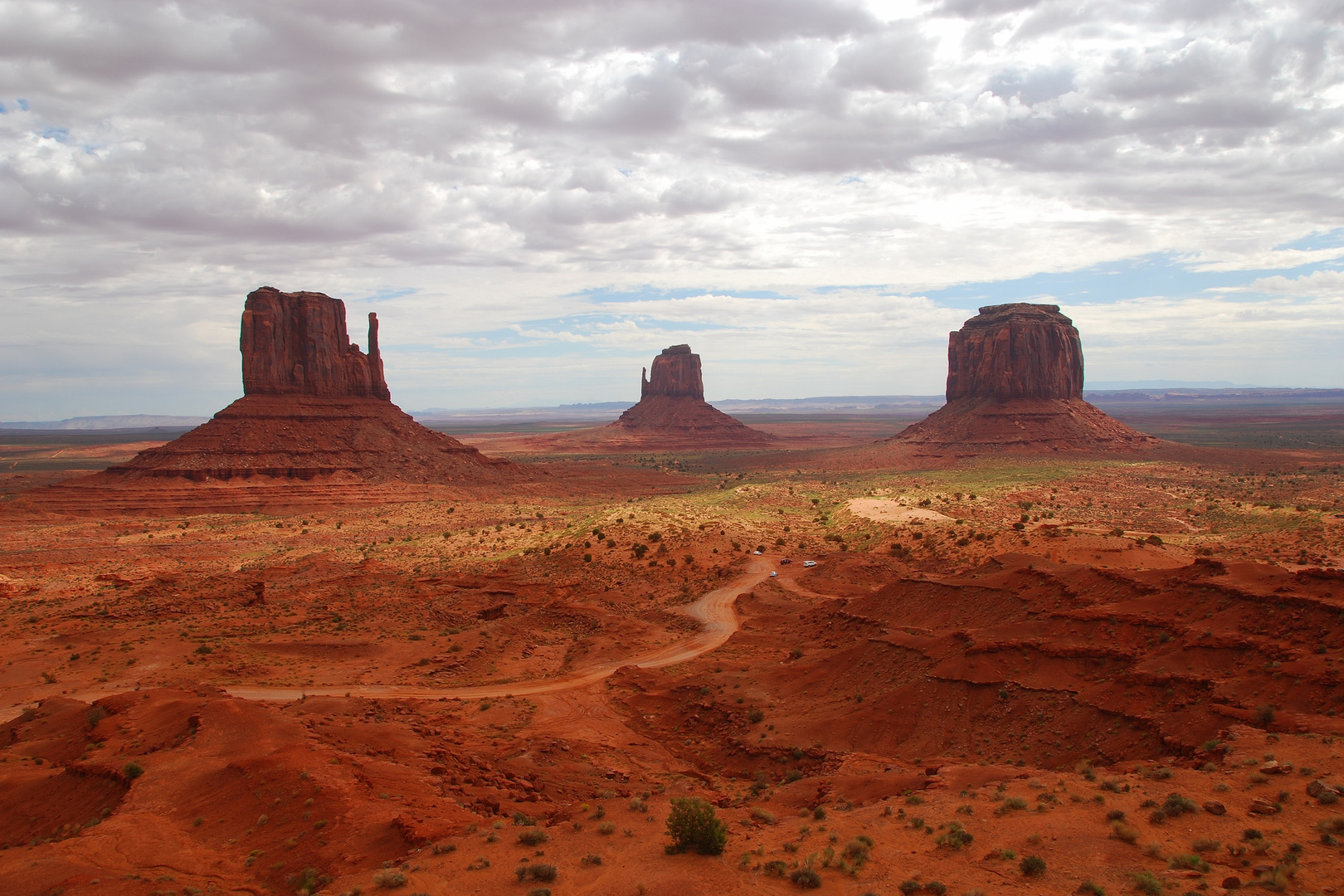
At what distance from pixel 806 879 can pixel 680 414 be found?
159401 mm

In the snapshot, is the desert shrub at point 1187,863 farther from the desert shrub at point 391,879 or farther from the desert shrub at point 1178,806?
the desert shrub at point 391,879

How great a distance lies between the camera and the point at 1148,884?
1070 centimetres

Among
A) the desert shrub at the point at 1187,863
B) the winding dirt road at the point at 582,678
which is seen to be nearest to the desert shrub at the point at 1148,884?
the desert shrub at the point at 1187,863

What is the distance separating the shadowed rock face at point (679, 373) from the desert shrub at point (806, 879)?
6464 inches

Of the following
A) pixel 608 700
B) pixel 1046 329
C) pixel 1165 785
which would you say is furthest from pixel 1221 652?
pixel 1046 329

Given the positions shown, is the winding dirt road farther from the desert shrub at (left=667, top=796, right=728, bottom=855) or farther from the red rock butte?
the red rock butte

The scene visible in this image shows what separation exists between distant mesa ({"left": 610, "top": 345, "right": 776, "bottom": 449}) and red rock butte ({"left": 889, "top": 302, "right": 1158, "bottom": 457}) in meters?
52.0

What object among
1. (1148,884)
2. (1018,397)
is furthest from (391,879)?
(1018,397)

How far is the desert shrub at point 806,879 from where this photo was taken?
12078mm

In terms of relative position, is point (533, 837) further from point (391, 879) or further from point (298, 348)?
point (298, 348)

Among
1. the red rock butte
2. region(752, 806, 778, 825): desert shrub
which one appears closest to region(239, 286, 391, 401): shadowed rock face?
the red rock butte

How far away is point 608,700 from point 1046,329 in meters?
101

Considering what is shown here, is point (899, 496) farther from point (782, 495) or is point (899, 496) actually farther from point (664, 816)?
point (664, 816)

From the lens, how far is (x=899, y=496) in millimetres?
62594
